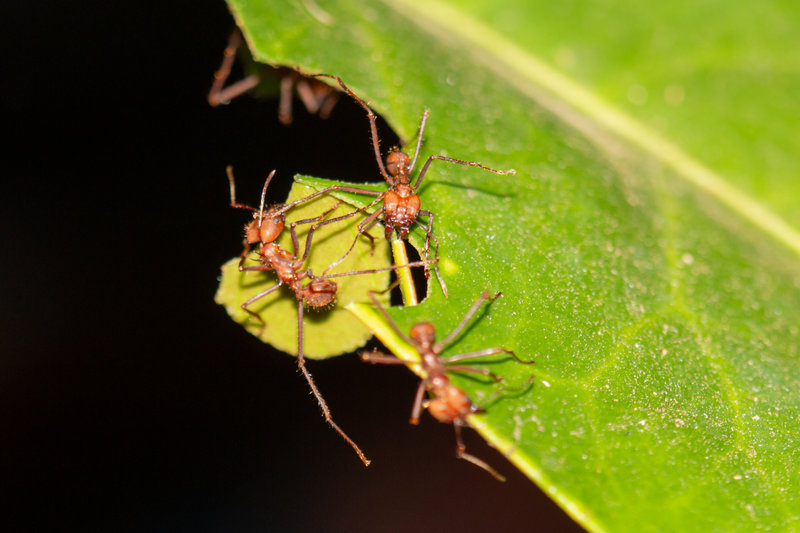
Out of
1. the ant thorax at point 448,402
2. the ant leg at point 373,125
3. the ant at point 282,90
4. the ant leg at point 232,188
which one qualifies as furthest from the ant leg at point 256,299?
the ant at point 282,90

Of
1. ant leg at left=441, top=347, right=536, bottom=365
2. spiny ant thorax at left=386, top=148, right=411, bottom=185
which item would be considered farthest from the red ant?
ant leg at left=441, top=347, right=536, bottom=365

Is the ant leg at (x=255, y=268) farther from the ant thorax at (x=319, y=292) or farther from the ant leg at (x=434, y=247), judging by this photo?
the ant leg at (x=434, y=247)

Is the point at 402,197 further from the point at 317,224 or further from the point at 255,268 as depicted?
the point at 255,268

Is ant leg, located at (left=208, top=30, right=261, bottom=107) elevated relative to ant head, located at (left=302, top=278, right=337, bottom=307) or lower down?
elevated

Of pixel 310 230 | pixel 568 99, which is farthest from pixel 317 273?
pixel 568 99

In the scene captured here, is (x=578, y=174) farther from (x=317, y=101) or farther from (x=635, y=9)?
(x=317, y=101)

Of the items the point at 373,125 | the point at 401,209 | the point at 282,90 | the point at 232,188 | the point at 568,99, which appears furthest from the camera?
the point at 282,90

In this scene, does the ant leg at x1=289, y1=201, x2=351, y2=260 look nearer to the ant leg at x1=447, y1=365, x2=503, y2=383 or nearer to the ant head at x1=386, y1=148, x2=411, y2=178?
the ant head at x1=386, y1=148, x2=411, y2=178
